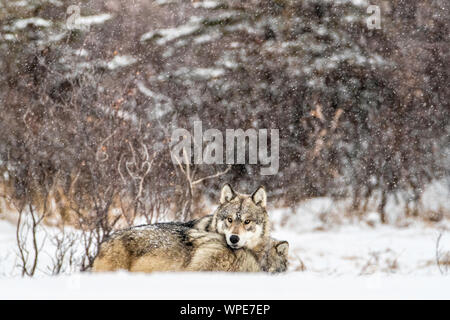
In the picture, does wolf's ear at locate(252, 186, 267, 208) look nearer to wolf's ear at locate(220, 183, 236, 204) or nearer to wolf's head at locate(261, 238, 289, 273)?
wolf's ear at locate(220, 183, 236, 204)

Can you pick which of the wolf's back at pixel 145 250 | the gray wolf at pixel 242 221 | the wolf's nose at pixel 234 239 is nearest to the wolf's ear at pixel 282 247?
the gray wolf at pixel 242 221

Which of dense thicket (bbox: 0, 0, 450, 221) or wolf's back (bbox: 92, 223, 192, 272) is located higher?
dense thicket (bbox: 0, 0, 450, 221)

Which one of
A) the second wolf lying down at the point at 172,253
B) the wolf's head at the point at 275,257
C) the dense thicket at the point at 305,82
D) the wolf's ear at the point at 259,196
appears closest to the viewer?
the second wolf lying down at the point at 172,253

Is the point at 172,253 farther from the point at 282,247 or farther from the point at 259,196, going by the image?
the point at 282,247

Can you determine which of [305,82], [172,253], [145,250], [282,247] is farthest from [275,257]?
[305,82]

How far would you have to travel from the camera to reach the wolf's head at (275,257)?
4.85 m

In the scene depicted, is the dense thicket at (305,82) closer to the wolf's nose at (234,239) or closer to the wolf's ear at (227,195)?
the wolf's ear at (227,195)

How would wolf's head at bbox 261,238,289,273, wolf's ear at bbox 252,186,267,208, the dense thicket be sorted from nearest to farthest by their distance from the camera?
wolf's ear at bbox 252,186,267,208, wolf's head at bbox 261,238,289,273, the dense thicket

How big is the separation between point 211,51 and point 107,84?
7.78 feet

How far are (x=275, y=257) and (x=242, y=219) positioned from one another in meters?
0.52

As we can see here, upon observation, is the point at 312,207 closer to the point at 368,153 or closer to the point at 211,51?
the point at 368,153

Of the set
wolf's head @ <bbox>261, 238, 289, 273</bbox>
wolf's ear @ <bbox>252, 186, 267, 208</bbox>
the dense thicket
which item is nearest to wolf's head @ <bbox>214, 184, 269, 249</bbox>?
wolf's ear @ <bbox>252, 186, 267, 208</bbox>

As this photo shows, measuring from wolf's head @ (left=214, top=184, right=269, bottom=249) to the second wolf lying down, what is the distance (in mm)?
79

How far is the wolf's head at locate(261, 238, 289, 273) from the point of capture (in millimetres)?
4852
